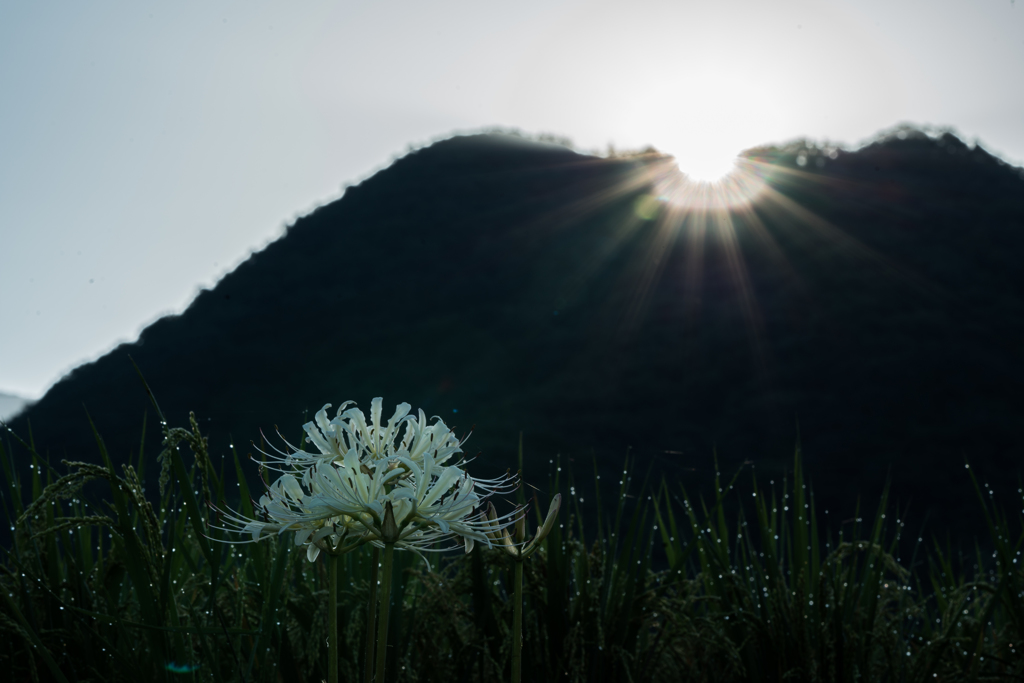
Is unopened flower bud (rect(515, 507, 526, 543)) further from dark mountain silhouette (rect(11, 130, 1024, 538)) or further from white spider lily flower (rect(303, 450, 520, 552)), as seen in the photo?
dark mountain silhouette (rect(11, 130, 1024, 538))

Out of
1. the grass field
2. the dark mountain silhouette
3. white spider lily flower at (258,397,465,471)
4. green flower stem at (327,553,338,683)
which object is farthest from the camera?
the dark mountain silhouette

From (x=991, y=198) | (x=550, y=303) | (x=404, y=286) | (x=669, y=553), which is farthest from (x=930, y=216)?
(x=669, y=553)

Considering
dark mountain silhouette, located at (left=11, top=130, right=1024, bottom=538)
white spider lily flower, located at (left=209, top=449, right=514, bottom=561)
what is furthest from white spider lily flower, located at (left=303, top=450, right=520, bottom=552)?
dark mountain silhouette, located at (left=11, top=130, right=1024, bottom=538)

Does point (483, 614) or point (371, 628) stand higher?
point (371, 628)

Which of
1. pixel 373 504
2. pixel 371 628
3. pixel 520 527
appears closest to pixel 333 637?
pixel 371 628

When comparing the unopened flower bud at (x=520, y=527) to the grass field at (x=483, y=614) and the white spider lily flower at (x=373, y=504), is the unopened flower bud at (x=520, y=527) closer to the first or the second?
the white spider lily flower at (x=373, y=504)

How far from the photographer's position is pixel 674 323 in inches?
1047

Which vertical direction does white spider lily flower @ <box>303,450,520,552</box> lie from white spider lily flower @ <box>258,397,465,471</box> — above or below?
below

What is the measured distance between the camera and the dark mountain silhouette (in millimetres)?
21531

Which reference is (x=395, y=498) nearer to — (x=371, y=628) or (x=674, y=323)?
(x=371, y=628)

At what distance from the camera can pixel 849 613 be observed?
2121 millimetres

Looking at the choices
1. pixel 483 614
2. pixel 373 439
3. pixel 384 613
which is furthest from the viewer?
pixel 483 614

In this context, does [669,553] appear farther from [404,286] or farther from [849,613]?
[404,286]

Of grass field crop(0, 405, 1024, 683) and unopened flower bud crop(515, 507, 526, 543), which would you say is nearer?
unopened flower bud crop(515, 507, 526, 543)
